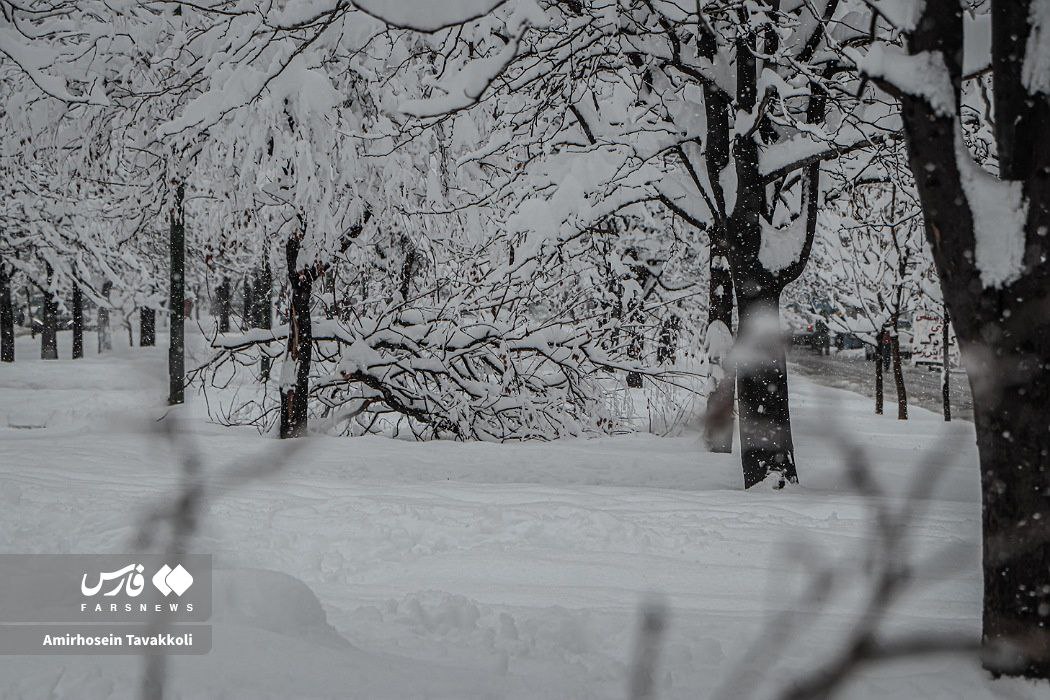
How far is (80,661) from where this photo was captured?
2.08m

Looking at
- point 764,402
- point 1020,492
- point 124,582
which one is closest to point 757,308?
point 764,402

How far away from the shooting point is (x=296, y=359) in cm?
978

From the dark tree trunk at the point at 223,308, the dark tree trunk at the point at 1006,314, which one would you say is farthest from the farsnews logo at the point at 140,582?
the dark tree trunk at the point at 223,308

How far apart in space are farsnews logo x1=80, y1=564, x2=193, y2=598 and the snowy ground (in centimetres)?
17

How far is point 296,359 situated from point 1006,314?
336 inches

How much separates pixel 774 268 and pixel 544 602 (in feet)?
13.6

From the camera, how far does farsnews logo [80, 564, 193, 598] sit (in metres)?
2.62

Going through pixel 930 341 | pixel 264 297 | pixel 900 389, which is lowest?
pixel 900 389

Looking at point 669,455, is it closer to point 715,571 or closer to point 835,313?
point 715,571

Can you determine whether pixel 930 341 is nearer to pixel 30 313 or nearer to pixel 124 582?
pixel 124 582

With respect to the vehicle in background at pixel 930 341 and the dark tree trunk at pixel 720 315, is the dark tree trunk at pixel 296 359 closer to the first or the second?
the dark tree trunk at pixel 720 315

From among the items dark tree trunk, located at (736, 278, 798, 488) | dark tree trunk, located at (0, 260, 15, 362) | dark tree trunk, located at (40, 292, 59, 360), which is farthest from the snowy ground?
dark tree trunk, located at (40, 292, 59, 360)

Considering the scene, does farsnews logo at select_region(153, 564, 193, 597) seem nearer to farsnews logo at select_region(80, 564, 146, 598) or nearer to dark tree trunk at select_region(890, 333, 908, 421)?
farsnews logo at select_region(80, 564, 146, 598)

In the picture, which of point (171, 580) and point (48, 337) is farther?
point (48, 337)
